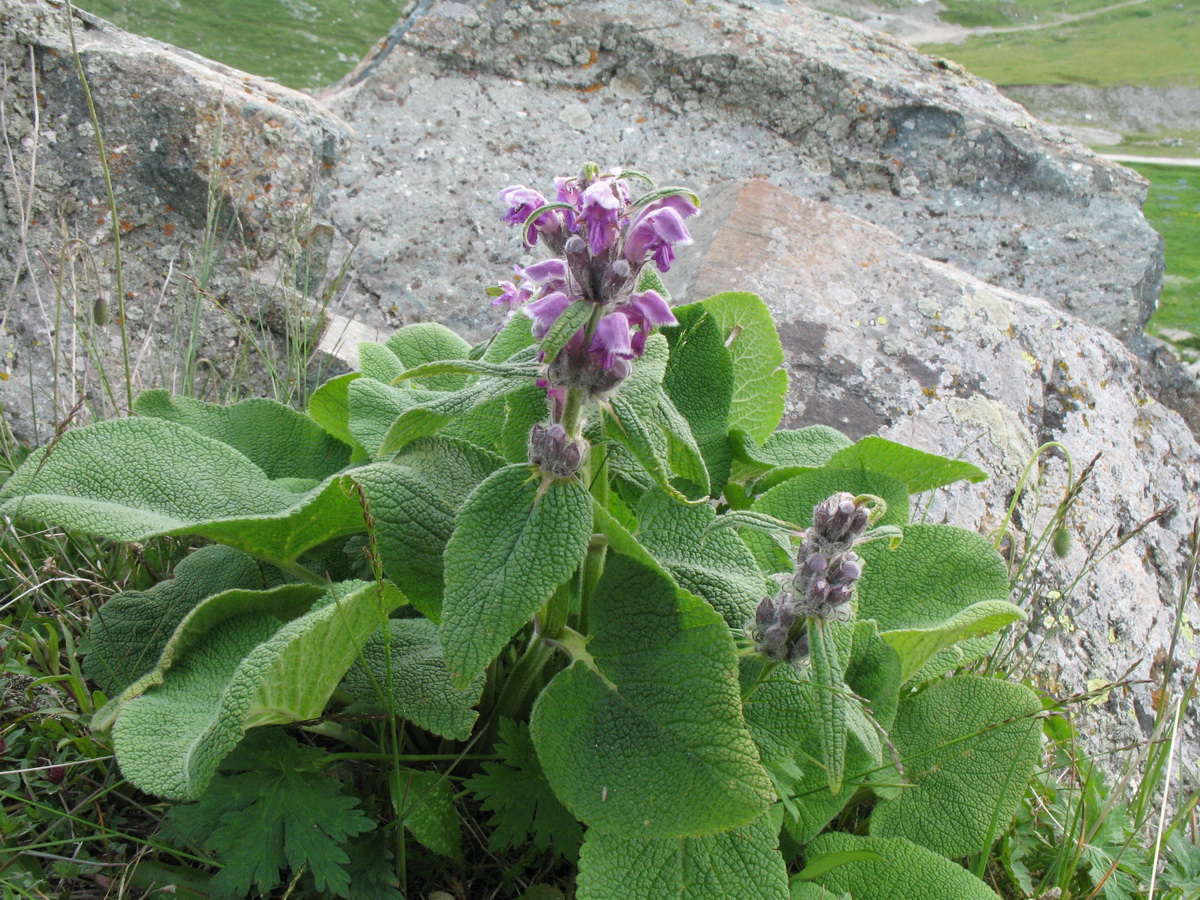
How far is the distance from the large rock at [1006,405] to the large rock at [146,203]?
1.45 metres

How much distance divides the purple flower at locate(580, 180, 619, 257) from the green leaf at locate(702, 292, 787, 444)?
2.81 ft

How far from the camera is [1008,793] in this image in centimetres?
155

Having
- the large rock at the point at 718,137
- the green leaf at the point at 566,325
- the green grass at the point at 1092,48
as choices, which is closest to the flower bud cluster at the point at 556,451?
the green leaf at the point at 566,325

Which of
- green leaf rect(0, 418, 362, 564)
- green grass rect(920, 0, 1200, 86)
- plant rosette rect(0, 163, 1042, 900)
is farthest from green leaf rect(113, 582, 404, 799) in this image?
green grass rect(920, 0, 1200, 86)

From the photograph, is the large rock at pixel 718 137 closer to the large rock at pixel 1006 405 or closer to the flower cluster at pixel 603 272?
the large rock at pixel 1006 405

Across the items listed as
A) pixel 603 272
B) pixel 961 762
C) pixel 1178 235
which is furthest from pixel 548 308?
pixel 1178 235

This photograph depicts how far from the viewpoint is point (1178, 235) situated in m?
18.8

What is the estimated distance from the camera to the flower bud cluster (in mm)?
1174

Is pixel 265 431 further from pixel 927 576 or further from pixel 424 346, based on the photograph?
pixel 927 576

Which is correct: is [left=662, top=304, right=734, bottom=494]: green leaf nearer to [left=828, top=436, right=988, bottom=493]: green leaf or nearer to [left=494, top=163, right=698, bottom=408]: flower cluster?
[left=828, top=436, right=988, bottom=493]: green leaf

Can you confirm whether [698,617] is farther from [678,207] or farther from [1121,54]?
[1121,54]

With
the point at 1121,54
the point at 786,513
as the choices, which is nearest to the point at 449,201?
the point at 786,513

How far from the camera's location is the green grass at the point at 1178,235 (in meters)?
14.6

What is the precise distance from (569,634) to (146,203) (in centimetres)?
237
